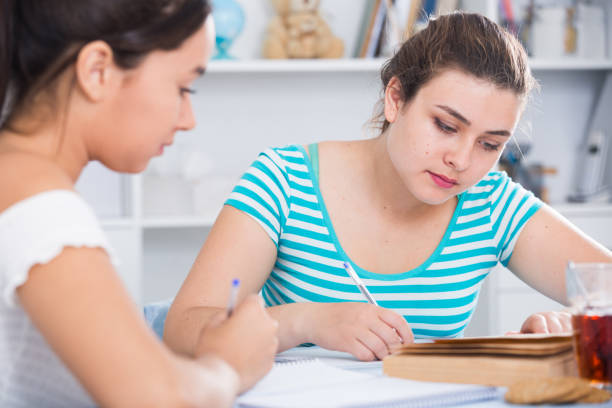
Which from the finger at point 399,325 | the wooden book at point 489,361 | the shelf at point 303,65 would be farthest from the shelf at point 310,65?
the wooden book at point 489,361

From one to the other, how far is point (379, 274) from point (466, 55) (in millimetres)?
428

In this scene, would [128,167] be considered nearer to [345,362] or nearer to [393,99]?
[345,362]

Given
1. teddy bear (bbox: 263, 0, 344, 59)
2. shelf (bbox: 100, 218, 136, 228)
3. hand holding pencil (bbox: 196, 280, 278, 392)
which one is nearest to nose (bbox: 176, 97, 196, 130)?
hand holding pencil (bbox: 196, 280, 278, 392)

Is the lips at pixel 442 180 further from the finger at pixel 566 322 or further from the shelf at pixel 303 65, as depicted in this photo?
the shelf at pixel 303 65

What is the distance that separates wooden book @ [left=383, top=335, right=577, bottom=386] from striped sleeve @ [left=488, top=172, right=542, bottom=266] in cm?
55

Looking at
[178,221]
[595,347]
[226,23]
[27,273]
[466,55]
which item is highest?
[226,23]

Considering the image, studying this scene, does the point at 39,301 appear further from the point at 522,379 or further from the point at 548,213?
the point at 548,213

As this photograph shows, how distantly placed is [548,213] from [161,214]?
5.22 ft

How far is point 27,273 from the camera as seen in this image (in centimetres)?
67

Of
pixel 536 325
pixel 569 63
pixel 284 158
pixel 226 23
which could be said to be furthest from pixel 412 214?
pixel 569 63

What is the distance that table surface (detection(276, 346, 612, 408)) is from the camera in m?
0.80

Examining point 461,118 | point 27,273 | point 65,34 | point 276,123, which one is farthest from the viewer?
point 276,123

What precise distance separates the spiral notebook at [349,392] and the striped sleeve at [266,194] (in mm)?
487

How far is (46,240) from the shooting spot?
67 centimetres
